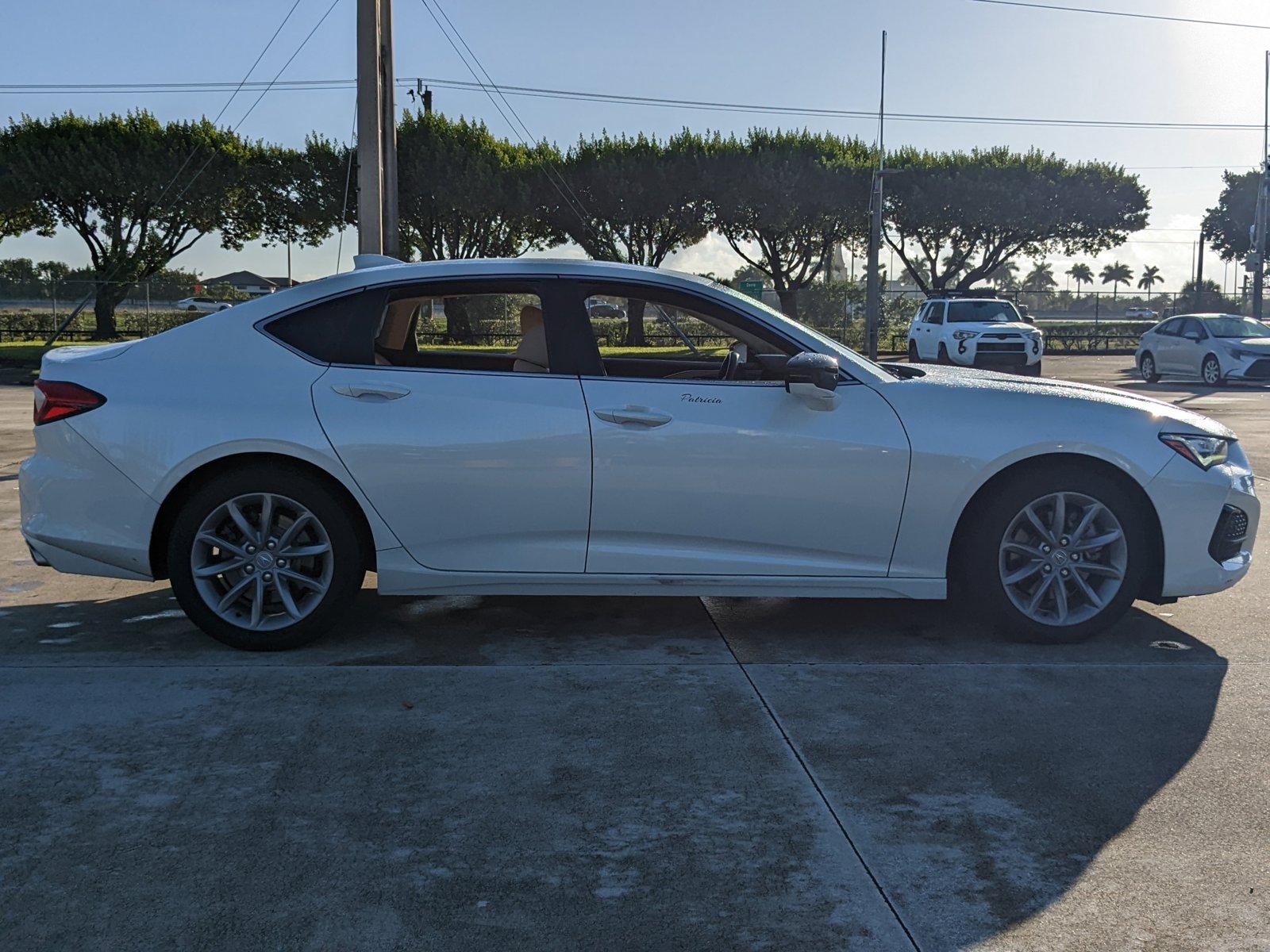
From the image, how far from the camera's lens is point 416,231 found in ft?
142

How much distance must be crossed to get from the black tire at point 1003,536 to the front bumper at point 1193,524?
9 centimetres

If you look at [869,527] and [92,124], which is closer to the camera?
[869,527]

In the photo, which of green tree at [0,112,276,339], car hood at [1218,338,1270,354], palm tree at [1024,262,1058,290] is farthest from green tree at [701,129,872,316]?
palm tree at [1024,262,1058,290]

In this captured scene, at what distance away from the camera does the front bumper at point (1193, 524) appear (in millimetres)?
5059

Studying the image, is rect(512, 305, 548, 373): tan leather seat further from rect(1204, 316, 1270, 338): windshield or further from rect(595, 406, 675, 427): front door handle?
rect(1204, 316, 1270, 338): windshield

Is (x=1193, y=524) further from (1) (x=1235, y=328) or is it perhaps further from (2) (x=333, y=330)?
(1) (x=1235, y=328)

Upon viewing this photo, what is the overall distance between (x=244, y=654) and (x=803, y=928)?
296cm

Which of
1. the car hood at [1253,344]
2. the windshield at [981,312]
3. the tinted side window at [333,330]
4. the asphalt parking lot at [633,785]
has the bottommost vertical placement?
the asphalt parking lot at [633,785]

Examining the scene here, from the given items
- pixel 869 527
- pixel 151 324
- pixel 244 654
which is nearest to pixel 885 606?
pixel 869 527

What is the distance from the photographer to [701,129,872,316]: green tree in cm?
4500

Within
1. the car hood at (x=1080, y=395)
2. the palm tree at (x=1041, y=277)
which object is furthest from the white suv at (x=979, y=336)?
the palm tree at (x=1041, y=277)

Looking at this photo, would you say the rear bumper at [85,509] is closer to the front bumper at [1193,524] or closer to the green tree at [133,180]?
the front bumper at [1193,524]

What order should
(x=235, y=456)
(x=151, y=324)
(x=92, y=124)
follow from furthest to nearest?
1. (x=92, y=124)
2. (x=151, y=324)
3. (x=235, y=456)

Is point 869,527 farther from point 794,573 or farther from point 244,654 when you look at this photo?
point 244,654
